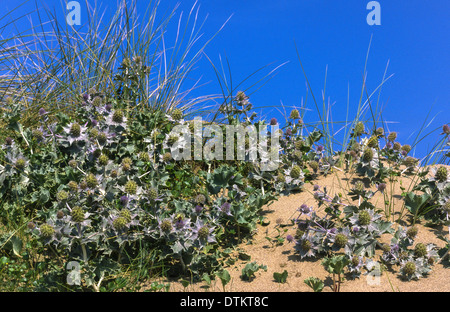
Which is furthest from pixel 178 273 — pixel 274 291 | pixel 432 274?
pixel 432 274

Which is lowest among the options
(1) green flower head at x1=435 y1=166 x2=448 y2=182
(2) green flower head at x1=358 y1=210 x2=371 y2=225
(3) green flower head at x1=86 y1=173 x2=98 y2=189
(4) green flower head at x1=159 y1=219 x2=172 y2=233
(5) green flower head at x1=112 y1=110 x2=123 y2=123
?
(4) green flower head at x1=159 y1=219 x2=172 y2=233

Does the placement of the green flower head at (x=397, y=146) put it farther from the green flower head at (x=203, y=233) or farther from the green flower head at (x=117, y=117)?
the green flower head at (x=117, y=117)

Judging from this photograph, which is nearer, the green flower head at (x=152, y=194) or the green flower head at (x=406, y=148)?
the green flower head at (x=152, y=194)

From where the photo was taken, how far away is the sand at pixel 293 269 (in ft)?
12.1

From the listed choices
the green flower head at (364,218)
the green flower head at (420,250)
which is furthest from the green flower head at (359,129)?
the green flower head at (420,250)

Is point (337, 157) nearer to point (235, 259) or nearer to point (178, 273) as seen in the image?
point (235, 259)

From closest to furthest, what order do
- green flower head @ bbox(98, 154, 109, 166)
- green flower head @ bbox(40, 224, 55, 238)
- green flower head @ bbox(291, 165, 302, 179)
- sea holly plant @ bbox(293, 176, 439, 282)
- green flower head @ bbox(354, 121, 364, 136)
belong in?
green flower head @ bbox(40, 224, 55, 238), sea holly plant @ bbox(293, 176, 439, 282), green flower head @ bbox(98, 154, 109, 166), green flower head @ bbox(291, 165, 302, 179), green flower head @ bbox(354, 121, 364, 136)

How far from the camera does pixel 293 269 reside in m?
4.03

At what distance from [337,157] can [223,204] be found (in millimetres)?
2390

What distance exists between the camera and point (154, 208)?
157 inches

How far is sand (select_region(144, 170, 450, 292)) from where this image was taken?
3691 mm

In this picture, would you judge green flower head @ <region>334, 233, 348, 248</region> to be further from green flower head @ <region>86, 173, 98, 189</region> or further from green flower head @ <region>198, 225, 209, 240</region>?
green flower head @ <region>86, 173, 98, 189</region>

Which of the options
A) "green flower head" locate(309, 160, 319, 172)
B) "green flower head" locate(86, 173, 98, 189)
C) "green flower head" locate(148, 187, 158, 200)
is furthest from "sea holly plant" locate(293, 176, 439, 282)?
"green flower head" locate(86, 173, 98, 189)

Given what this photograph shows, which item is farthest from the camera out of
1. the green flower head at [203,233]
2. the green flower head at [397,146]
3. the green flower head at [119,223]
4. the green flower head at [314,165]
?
the green flower head at [397,146]
